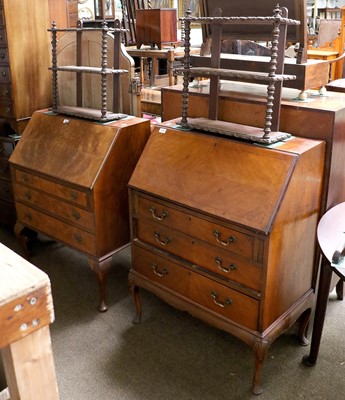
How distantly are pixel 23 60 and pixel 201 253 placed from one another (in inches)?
67.8

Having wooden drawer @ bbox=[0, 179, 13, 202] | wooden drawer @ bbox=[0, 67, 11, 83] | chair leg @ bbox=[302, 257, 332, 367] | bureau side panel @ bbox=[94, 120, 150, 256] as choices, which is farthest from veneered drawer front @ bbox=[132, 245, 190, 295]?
wooden drawer @ bbox=[0, 67, 11, 83]

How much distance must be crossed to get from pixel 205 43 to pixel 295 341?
1461mm

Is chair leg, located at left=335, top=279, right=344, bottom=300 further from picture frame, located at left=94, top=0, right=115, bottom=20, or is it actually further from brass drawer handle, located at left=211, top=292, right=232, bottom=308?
picture frame, located at left=94, top=0, right=115, bottom=20

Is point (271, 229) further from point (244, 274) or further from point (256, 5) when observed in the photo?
point (256, 5)

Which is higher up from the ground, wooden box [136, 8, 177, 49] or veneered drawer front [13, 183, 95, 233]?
wooden box [136, 8, 177, 49]

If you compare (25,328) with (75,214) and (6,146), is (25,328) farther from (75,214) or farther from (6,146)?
(6,146)

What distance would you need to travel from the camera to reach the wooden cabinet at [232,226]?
168 centimetres

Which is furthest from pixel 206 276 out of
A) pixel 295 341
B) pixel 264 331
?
pixel 295 341

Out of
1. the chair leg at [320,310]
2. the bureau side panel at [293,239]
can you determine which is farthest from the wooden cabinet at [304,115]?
the chair leg at [320,310]

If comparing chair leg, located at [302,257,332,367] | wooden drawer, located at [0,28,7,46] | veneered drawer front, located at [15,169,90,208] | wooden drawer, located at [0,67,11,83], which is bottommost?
chair leg, located at [302,257,332,367]

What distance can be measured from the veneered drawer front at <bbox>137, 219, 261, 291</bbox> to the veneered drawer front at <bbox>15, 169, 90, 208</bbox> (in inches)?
13.8

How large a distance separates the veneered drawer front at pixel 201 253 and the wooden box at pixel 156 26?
9.27 feet

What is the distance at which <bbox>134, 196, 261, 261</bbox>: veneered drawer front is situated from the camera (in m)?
1.71

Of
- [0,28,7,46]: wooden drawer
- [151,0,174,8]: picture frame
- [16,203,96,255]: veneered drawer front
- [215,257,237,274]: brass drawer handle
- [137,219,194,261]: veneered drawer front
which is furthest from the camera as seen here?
[151,0,174,8]: picture frame
